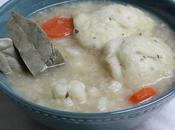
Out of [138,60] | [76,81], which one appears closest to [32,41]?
[76,81]

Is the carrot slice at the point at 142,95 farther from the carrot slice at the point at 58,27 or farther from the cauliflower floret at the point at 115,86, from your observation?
the carrot slice at the point at 58,27

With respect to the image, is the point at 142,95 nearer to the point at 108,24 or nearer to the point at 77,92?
the point at 77,92

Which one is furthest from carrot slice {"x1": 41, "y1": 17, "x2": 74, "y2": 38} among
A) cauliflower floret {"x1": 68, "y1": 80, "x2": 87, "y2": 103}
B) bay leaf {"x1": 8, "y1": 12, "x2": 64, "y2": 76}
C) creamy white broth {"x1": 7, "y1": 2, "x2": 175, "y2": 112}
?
cauliflower floret {"x1": 68, "y1": 80, "x2": 87, "y2": 103}

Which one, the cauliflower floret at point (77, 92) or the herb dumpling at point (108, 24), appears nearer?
the cauliflower floret at point (77, 92)

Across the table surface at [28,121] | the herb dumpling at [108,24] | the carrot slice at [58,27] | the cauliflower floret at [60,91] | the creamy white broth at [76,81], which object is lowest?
the table surface at [28,121]

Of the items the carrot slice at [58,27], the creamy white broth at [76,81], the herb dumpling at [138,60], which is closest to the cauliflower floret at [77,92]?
the creamy white broth at [76,81]

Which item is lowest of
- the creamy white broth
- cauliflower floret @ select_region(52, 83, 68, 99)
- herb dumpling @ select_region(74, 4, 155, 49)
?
the creamy white broth

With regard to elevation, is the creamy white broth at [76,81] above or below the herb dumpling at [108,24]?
below

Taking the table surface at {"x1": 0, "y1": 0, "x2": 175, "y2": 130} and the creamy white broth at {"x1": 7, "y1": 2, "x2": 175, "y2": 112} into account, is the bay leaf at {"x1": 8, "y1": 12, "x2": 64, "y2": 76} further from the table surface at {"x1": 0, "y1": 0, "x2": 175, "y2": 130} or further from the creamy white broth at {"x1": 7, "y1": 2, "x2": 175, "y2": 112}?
the table surface at {"x1": 0, "y1": 0, "x2": 175, "y2": 130}
